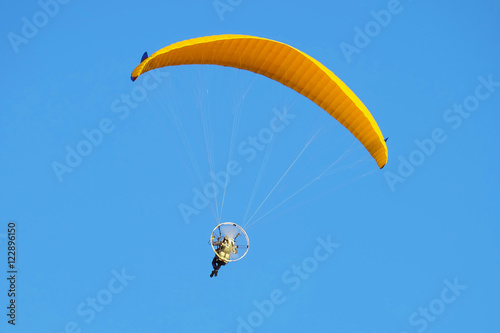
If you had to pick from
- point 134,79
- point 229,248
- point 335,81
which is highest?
point 134,79

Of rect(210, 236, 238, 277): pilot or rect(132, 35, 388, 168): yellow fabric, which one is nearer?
rect(132, 35, 388, 168): yellow fabric

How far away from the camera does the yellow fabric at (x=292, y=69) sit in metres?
24.6

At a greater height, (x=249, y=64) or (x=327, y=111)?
(x=249, y=64)

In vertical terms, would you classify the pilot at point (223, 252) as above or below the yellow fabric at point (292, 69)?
below

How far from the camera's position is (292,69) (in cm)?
2570

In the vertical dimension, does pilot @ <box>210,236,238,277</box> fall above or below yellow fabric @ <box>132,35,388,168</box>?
below

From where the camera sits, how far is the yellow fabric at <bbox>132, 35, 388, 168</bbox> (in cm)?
2458

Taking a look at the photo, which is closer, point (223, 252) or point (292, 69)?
point (223, 252)

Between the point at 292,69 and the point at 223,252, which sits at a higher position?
the point at 292,69

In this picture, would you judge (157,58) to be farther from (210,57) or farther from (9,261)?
(9,261)

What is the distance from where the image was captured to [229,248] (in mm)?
25234

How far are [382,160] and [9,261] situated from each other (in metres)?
11.2

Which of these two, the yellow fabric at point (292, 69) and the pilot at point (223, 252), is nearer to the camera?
the yellow fabric at point (292, 69)

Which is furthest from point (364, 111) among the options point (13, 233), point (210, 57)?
point (13, 233)
